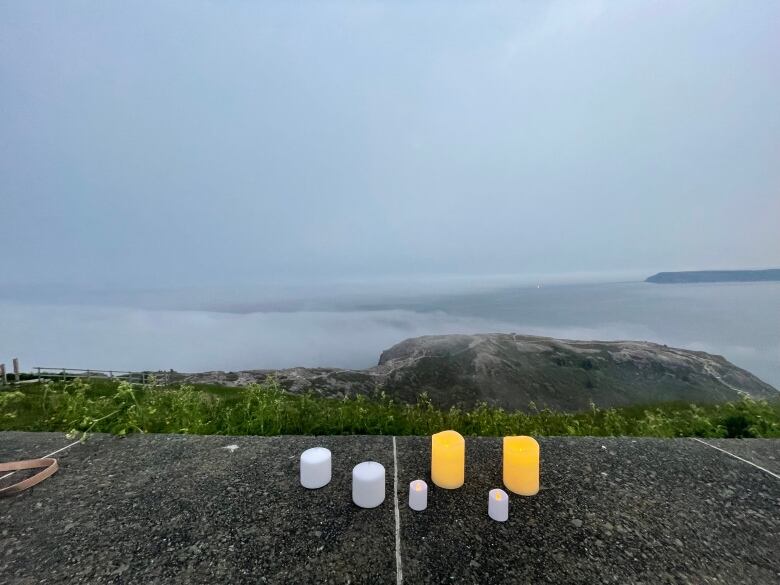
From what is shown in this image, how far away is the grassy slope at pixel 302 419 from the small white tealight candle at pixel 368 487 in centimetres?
132

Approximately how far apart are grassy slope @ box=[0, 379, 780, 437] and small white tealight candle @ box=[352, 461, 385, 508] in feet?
4.35

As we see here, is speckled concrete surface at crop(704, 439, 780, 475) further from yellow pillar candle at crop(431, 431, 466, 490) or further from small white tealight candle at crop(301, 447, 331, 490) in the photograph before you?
small white tealight candle at crop(301, 447, 331, 490)

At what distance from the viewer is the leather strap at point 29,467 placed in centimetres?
202

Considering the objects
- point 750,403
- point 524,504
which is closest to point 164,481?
point 524,504

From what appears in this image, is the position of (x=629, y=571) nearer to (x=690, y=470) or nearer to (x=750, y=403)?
(x=690, y=470)

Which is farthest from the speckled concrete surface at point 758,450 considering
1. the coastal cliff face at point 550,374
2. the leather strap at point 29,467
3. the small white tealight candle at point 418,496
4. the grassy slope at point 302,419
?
the coastal cliff face at point 550,374

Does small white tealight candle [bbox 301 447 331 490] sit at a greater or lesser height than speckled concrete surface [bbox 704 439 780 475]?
greater

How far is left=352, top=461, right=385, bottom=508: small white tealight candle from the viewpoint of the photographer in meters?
1.86

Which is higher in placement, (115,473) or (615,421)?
(115,473)

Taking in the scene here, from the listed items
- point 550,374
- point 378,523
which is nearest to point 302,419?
point 378,523

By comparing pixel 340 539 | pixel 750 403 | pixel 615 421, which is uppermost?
pixel 340 539

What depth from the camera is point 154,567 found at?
1.51 m

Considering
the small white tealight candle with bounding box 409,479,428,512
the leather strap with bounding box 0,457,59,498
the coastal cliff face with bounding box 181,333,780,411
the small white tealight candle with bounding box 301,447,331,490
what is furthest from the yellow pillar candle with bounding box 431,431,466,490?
the coastal cliff face with bounding box 181,333,780,411

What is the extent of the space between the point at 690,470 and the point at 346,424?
283 cm
